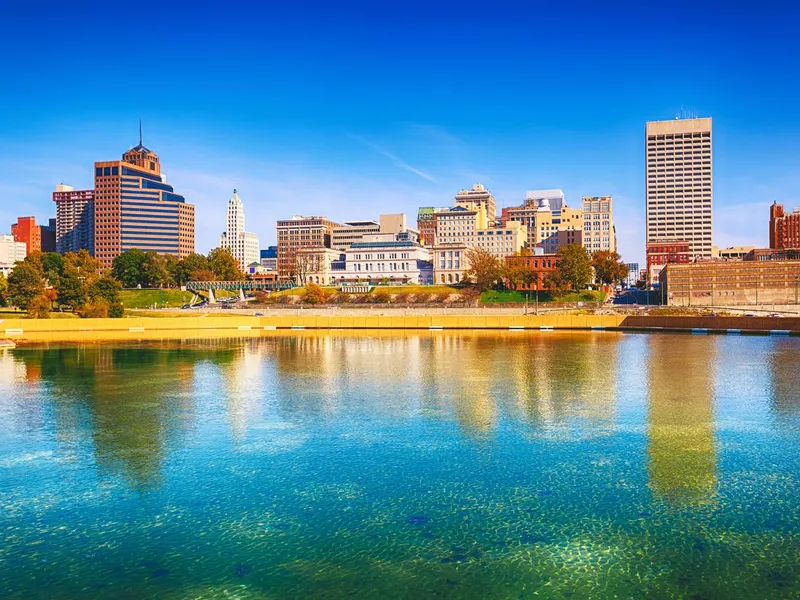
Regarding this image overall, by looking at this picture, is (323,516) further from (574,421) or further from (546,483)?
(574,421)

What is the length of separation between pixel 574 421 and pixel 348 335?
66.8 meters

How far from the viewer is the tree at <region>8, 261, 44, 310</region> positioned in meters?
112

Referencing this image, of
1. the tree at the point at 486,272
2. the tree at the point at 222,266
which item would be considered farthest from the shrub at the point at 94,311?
the tree at the point at 486,272

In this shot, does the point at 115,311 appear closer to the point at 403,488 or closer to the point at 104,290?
the point at 104,290

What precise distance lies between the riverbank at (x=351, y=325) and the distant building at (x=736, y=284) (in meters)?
46.9

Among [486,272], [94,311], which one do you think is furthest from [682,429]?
[486,272]

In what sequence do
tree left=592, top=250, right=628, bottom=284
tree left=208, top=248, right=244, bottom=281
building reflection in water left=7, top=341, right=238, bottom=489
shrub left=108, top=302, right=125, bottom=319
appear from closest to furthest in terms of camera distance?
1. building reflection in water left=7, top=341, right=238, bottom=489
2. shrub left=108, top=302, right=125, bottom=319
3. tree left=592, top=250, right=628, bottom=284
4. tree left=208, top=248, right=244, bottom=281

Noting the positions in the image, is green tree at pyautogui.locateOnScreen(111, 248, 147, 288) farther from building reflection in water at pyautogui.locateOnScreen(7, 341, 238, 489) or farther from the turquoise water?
the turquoise water

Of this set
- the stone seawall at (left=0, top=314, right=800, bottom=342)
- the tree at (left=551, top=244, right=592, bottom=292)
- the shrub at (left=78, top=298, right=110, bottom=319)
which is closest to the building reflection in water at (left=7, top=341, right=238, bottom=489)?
the stone seawall at (left=0, top=314, right=800, bottom=342)

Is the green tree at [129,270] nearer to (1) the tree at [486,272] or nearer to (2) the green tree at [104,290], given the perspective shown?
(2) the green tree at [104,290]

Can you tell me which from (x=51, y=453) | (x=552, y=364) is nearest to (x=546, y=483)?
→ (x=51, y=453)

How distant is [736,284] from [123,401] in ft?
441

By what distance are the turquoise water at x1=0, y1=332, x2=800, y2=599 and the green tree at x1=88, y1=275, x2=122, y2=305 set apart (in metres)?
72.4

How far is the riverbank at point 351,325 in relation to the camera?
9031cm
